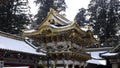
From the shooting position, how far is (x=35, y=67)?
1786 centimetres

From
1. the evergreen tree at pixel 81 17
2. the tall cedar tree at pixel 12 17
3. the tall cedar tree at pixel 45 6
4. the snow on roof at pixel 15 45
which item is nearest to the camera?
the snow on roof at pixel 15 45

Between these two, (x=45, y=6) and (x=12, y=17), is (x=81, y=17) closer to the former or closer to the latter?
(x=45, y=6)

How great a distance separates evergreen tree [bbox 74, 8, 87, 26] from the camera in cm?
5478

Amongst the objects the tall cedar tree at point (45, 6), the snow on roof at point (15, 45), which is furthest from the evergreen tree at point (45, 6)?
the snow on roof at point (15, 45)

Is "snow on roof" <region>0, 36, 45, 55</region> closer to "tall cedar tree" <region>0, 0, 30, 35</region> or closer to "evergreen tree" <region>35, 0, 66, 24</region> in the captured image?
"tall cedar tree" <region>0, 0, 30, 35</region>

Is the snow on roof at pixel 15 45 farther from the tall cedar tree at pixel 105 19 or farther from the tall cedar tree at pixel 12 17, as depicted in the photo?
the tall cedar tree at pixel 105 19

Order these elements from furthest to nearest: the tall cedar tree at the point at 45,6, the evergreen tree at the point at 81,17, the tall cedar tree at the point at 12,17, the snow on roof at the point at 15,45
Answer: the evergreen tree at the point at 81,17
the tall cedar tree at the point at 45,6
the tall cedar tree at the point at 12,17
the snow on roof at the point at 15,45

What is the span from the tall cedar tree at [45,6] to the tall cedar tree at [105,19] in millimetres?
7192

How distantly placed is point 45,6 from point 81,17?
38.3ft

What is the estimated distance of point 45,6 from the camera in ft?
155

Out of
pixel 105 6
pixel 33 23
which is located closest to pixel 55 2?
pixel 33 23

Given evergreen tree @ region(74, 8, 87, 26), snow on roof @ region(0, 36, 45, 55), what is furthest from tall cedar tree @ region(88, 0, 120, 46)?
snow on roof @ region(0, 36, 45, 55)

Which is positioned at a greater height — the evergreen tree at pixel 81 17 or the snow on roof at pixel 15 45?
the evergreen tree at pixel 81 17

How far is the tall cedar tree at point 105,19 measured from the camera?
1873 inches
